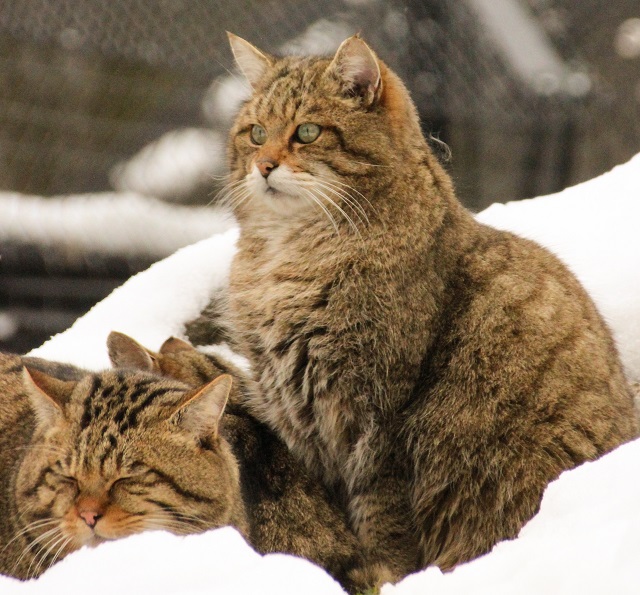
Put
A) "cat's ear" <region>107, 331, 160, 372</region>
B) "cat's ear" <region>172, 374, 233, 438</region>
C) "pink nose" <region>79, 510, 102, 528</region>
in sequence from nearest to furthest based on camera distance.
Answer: "pink nose" <region>79, 510, 102, 528</region>
"cat's ear" <region>172, 374, 233, 438</region>
"cat's ear" <region>107, 331, 160, 372</region>

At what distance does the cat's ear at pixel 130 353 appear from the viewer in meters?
3.20

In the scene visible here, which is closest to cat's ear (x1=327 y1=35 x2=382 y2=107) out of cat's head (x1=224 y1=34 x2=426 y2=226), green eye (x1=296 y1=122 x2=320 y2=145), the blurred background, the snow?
cat's head (x1=224 y1=34 x2=426 y2=226)

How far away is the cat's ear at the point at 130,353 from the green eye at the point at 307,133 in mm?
861

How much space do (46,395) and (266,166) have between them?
1011 mm

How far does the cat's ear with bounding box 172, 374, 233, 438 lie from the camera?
2531 mm

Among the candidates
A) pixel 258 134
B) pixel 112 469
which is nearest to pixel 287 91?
pixel 258 134

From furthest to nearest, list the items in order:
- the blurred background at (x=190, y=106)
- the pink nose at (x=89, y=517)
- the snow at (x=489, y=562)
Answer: the blurred background at (x=190, y=106), the pink nose at (x=89, y=517), the snow at (x=489, y=562)

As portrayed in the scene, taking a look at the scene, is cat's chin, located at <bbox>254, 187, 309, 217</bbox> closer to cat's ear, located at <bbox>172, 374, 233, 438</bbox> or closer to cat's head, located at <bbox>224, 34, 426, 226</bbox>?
cat's head, located at <bbox>224, 34, 426, 226</bbox>

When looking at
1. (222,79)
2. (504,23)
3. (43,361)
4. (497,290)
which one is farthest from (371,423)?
(504,23)

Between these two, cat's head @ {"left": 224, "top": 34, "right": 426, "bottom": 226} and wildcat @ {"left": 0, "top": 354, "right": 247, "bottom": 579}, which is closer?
wildcat @ {"left": 0, "top": 354, "right": 247, "bottom": 579}

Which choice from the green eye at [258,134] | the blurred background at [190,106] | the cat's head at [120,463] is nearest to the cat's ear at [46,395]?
the cat's head at [120,463]

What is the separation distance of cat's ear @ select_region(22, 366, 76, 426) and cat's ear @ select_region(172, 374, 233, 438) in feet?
1.02

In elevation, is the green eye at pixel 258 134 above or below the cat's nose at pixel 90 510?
above

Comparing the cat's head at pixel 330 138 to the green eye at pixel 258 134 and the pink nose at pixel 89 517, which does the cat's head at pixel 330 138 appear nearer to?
the green eye at pixel 258 134
